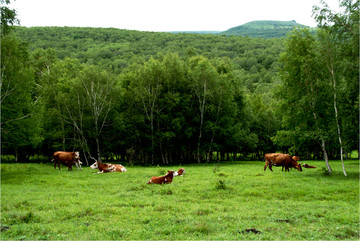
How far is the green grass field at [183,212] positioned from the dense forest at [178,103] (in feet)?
24.3

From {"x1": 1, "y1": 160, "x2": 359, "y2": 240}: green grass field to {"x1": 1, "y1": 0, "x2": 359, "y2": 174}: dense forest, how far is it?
7.42 metres

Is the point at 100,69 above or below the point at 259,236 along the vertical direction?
above

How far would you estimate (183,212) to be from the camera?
10734mm

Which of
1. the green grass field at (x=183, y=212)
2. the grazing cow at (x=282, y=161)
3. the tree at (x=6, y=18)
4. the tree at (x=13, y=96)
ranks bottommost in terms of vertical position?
the grazing cow at (x=282, y=161)

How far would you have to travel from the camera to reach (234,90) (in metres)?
46.8

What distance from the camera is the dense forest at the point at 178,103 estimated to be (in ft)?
67.5

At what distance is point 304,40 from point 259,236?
21.5 metres

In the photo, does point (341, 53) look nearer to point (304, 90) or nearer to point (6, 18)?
point (304, 90)

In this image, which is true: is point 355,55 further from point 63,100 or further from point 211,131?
point 63,100

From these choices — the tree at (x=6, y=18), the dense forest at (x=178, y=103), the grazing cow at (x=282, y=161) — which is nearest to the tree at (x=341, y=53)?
the dense forest at (x=178, y=103)

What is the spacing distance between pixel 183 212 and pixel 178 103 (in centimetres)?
3138

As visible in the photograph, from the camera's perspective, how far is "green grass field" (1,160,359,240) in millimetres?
8516

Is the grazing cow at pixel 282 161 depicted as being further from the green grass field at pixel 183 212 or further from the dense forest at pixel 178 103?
the green grass field at pixel 183 212

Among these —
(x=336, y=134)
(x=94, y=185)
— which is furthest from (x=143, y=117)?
(x=336, y=134)
